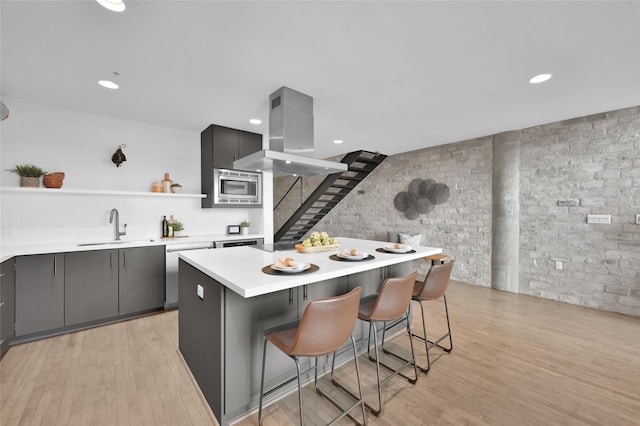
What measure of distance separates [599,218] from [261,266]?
14.5 feet

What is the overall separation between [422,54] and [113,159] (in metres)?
3.81

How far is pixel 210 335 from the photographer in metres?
1.78

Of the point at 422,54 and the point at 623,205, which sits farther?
the point at 623,205

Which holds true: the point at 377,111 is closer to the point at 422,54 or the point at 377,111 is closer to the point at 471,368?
the point at 422,54

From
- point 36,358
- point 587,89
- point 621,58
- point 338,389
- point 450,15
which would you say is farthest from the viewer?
point 587,89

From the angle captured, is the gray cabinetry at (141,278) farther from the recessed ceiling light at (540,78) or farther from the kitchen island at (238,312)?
the recessed ceiling light at (540,78)

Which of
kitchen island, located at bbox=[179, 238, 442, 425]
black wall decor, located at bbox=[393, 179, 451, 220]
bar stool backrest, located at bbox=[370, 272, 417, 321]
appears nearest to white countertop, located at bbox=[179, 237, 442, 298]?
kitchen island, located at bbox=[179, 238, 442, 425]

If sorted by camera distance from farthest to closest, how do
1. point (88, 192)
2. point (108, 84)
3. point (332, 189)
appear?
1. point (332, 189)
2. point (88, 192)
3. point (108, 84)

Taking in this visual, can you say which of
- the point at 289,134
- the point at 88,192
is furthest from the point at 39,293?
the point at 289,134

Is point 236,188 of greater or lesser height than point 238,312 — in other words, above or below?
above

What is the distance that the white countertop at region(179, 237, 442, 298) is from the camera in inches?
58.3

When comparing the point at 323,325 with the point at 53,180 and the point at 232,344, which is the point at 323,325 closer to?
the point at 232,344

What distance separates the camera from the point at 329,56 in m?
2.15

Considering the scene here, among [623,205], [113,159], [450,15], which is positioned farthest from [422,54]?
[113,159]
